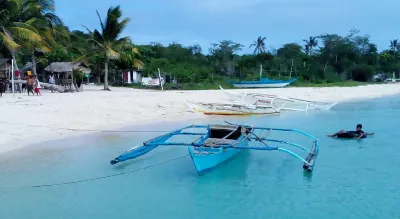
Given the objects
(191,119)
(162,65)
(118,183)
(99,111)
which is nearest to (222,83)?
(162,65)

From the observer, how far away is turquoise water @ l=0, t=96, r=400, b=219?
7906mm

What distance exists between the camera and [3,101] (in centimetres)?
1784

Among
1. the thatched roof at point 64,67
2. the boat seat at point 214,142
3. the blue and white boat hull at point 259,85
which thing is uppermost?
the thatched roof at point 64,67

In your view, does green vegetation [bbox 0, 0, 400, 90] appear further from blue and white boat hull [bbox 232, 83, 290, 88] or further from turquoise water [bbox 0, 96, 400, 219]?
turquoise water [bbox 0, 96, 400, 219]

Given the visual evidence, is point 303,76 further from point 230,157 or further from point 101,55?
point 230,157

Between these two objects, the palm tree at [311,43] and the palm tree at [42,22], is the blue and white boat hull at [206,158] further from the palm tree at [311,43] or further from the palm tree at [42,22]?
the palm tree at [311,43]

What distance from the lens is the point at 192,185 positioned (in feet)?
30.7

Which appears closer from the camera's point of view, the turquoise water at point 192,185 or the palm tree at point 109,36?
A: the turquoise water at point 192,185

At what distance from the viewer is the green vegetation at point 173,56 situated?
86.1 feet

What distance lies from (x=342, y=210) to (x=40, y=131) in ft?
31.0

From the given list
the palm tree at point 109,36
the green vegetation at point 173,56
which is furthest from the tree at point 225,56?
the palm tree at point 109,36

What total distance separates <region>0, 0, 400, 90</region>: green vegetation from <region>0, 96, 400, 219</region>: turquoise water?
13595 mm

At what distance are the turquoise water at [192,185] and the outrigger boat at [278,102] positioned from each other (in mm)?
10145

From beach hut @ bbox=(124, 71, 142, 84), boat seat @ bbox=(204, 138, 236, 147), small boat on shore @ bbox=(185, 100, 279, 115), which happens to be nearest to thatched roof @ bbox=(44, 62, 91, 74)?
small boat on shore @ bbox=(185, 100, 279, 115)
